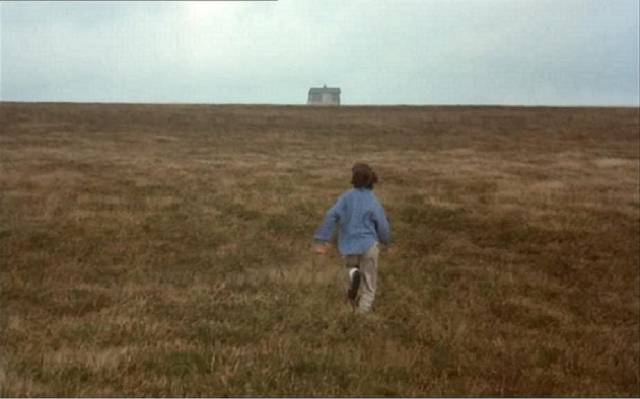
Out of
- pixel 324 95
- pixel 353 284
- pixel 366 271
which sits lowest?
pixel 353 284

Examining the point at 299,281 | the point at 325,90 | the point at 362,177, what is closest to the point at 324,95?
the point at 325,90

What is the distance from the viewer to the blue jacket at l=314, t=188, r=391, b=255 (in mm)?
9383

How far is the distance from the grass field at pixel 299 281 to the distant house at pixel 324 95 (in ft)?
279

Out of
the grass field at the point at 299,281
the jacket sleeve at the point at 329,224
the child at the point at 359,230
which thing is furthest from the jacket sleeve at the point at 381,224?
the grass field at the point at 299,281

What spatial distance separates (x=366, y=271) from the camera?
376 inches

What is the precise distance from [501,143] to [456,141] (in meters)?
2.69

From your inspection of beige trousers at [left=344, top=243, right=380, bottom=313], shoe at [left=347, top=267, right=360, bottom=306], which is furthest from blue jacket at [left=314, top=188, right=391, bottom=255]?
shoe at [left=347, top=267, right=360, bottom=306]

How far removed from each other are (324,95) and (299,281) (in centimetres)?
10673

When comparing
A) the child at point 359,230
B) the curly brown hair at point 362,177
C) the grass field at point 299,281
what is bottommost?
the grass field at point 299,281

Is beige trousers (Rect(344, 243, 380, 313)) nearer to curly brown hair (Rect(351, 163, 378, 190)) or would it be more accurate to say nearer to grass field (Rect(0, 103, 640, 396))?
grass field (Rect(0, 103, 640, 396))

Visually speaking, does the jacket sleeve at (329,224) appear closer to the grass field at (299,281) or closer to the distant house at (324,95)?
the grass field at (299,281)

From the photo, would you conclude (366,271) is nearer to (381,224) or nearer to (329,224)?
(381,224)

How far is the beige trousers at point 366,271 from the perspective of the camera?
9484 millimetres

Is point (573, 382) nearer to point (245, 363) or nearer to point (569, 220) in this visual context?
point (245, 363)
